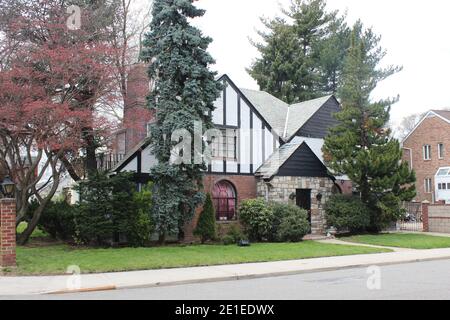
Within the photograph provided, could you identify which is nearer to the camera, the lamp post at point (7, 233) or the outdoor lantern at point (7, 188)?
the lamp post at point (7, 233)

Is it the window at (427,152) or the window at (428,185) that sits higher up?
the window at (427,152)

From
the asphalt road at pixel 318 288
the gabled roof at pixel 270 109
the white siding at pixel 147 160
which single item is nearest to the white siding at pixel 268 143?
the gabled roof at pixel 270 109

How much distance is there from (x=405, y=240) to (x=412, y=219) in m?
11.7

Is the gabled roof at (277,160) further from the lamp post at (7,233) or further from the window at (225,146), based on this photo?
the lamp post at (7,233)

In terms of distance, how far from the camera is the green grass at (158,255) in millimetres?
13398

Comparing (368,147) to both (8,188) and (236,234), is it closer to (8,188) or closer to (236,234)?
(236,234)

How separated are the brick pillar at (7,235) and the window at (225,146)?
1037cm

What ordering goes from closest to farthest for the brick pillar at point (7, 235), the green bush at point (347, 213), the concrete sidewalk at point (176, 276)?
1. the concrete sidewalk at point (176, 276)
2. the brick pillar at point (7, 235)
3. the green bush at point (347, 213)

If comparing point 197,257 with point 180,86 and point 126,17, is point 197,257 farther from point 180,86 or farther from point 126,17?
point 126,17

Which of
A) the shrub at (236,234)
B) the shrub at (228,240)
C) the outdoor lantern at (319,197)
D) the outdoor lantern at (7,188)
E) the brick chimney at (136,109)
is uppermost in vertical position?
the brick chimney at (136,109)

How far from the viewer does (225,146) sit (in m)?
22.7

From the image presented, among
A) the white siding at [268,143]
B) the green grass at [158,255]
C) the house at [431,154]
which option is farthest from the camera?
the house at [431,154]

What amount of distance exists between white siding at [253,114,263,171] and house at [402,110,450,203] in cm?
2174

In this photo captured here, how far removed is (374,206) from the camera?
24.1 metres
